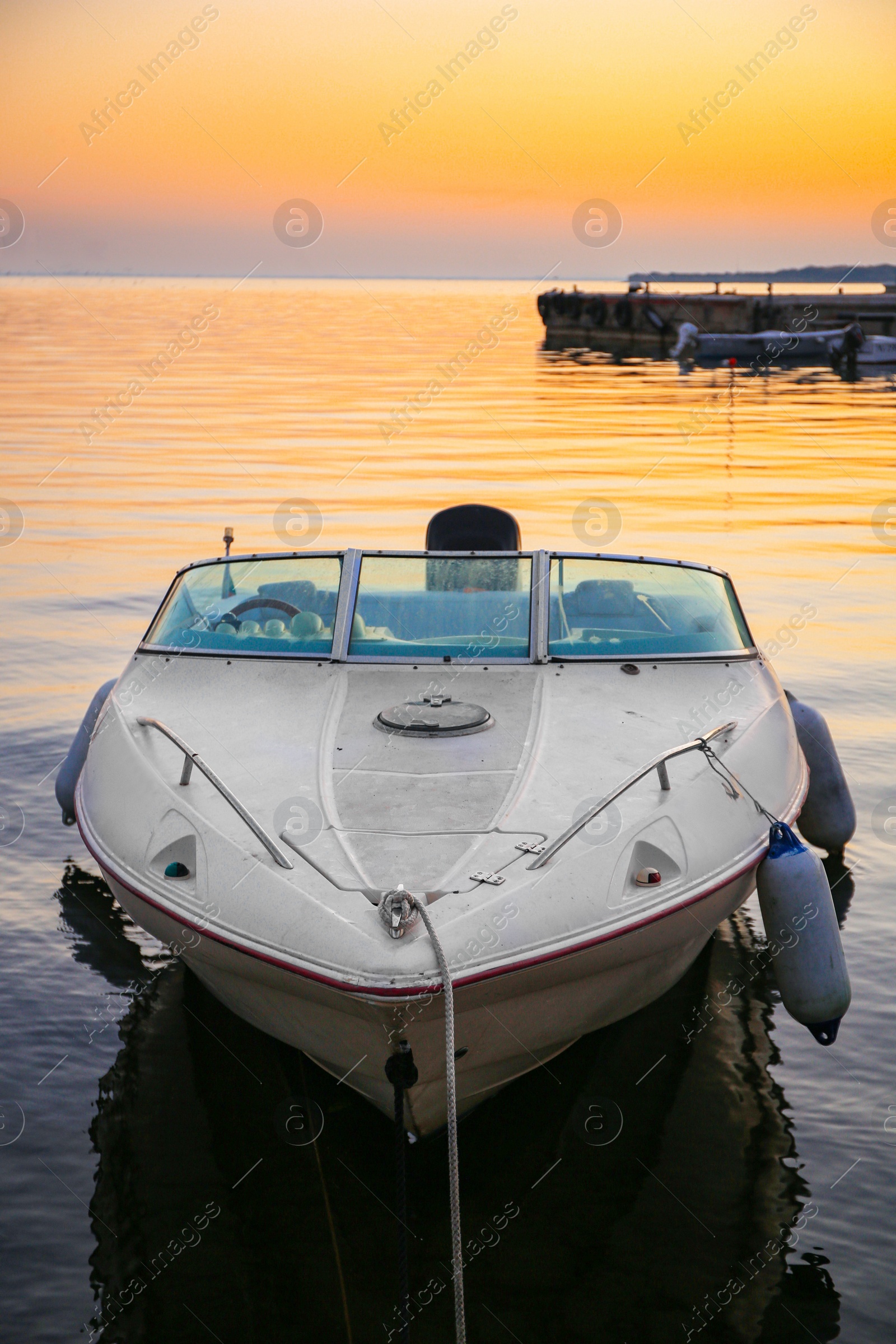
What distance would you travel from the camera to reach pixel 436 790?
17.5 feet

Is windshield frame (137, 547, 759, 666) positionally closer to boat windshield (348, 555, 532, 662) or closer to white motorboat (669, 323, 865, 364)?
boat windshield (348, 555, 532, 662)

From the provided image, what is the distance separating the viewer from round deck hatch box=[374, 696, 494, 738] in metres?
5.86

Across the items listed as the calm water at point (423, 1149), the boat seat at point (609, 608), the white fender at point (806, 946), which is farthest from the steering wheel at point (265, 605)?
the white fender at point (806, 946)

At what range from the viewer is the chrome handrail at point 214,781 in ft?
15.8

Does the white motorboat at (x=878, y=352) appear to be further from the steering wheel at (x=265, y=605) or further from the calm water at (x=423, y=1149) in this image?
the steering wheel at (x=265, y=605)

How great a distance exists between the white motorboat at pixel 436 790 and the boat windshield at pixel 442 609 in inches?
0.5

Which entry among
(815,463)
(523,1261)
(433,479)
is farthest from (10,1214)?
(815,463)

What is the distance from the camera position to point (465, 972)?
4.16 m

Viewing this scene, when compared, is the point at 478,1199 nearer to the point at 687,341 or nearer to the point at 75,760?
the point at 75,760

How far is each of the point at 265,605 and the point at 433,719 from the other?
5.34ft

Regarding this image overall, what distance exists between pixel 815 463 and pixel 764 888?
21.7 metres

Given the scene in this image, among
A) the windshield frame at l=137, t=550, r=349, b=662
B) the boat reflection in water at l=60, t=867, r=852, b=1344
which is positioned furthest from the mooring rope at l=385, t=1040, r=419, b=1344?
the windshield frame at l=137, t=550, r=349, b=662

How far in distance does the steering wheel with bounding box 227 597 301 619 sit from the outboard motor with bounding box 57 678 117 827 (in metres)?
1.05

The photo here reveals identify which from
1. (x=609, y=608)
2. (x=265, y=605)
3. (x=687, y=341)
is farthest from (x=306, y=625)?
(x=687, y=341)
